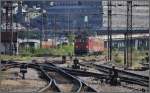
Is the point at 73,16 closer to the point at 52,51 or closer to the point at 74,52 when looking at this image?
the point at 52,51

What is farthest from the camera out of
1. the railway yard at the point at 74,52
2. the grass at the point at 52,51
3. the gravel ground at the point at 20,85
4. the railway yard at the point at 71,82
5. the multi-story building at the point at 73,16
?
the multi-story building at the point at 73,16

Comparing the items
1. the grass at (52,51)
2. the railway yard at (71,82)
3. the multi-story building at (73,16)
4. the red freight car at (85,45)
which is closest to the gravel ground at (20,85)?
the railway yard at (71,82)

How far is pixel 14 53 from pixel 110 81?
26725 mm

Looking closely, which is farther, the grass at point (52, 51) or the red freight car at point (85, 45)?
the grass at point (52, 51)

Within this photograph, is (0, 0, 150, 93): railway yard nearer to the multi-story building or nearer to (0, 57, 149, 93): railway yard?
(0, 57, 149, 93): railway yard

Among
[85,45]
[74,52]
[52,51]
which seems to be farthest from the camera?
[52,51]

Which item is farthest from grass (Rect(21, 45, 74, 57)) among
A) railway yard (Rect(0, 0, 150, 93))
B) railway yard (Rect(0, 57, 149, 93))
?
railway yard (Rect(0, 57, 149, 93))

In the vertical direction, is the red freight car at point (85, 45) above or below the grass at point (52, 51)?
above

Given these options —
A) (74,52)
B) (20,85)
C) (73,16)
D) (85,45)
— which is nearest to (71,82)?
(20,85)

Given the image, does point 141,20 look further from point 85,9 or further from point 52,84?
point 52,84

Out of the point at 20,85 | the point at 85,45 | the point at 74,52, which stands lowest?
the point at 74,52

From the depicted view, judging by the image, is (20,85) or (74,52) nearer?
(20,85)

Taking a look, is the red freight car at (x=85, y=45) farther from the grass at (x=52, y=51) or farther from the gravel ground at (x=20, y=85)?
the gravel ground at (x=20, y=85)

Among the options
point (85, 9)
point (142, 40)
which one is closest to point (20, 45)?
point (142, 40)
